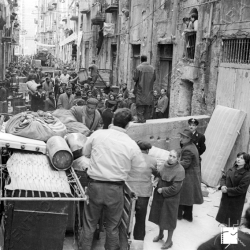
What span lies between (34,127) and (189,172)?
2469 mm

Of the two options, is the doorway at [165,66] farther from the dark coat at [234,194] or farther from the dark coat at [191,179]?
the dark coat at [234,194]

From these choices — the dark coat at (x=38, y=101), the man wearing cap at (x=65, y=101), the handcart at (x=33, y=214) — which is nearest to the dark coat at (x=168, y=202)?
the handcart at (x=33, y=214)

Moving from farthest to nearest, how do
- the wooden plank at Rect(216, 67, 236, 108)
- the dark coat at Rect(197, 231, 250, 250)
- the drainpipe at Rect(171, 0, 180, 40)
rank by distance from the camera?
the drainpipe at Rect(171, 0, 180, 40), the wooden plank at Rect(216, 67, 236, 108), the dark coat at Rect(197, 231, 250, 250)

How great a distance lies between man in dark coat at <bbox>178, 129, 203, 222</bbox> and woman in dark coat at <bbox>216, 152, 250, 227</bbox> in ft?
1.66

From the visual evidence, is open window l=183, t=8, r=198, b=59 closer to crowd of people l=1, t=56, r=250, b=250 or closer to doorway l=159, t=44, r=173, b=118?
doorway l=159, t=44, r=173, b=118

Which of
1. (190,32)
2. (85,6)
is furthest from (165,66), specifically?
(85,6)

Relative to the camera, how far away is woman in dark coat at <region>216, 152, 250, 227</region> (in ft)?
19.3

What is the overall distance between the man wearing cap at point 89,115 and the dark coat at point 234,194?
2.66 metres

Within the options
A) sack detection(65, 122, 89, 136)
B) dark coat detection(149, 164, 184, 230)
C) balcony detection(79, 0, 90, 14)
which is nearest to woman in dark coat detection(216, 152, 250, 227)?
dark coat detection(149, 164, 184, 230)

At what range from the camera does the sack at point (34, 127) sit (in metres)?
5.85

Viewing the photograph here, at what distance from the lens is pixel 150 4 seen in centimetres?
1501

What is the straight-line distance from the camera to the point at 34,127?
5.90 metres

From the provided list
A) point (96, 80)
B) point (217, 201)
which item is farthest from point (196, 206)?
point (96, 80)

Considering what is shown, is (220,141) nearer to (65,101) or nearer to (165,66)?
(65,101)
